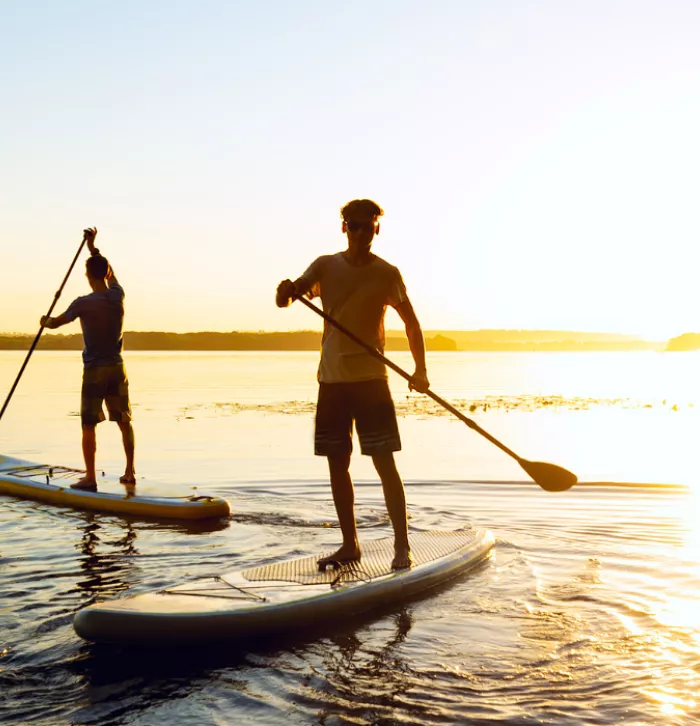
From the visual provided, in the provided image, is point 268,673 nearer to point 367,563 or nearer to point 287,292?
point 367,563

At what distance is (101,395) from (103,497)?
1.02 metres

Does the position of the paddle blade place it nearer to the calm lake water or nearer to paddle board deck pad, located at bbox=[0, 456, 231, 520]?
the calm lake water

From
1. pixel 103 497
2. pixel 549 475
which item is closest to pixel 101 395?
pixel 103 497

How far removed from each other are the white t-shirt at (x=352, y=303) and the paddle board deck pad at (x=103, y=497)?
2895mm

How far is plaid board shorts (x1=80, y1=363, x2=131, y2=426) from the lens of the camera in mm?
8422

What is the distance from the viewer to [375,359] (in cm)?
536

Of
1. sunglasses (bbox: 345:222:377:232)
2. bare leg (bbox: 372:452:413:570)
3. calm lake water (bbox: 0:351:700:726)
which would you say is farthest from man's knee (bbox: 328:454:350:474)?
sunglasses (bbox: 345:222:377:232)

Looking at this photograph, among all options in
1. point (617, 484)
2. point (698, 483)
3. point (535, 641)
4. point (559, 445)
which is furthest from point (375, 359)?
point (559, 445)

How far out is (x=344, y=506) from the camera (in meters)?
5.44

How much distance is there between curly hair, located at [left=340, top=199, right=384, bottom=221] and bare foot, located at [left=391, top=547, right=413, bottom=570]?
2.15 m

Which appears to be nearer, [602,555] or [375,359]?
[375,359]

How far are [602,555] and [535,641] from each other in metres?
2.28

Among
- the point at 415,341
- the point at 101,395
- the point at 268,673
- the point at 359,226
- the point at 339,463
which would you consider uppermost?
the point at 359,226

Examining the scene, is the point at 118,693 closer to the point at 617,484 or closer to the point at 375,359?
the point at 375,359
